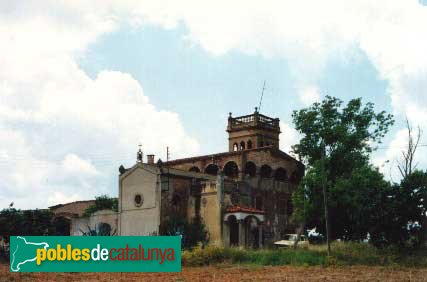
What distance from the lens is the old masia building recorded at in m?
48.4

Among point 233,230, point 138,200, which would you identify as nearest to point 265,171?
point 233,230

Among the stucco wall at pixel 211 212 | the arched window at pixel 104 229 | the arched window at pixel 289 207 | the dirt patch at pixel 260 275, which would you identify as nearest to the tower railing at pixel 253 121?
the arched window at pixel 289 207

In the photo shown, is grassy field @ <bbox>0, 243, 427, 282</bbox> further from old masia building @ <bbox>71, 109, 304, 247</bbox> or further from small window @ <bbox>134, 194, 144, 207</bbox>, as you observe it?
small window @ <bbox>134, 194, 144, 207</bbox>

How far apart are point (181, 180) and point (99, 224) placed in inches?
323

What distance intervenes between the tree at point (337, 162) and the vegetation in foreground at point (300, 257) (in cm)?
402

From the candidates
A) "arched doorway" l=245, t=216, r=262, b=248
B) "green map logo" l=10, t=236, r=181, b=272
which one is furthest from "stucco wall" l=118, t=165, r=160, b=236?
"green map logo" l=10, t=236, r=181, b=272

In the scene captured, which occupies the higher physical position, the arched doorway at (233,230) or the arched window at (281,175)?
the arched window at (281,175)

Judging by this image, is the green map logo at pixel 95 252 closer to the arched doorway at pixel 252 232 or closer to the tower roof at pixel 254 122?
the arched doorway at pixel 252 232

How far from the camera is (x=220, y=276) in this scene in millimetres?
28672

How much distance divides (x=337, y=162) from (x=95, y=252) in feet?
96.1

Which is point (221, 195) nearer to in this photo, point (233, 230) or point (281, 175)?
point (233, 230)

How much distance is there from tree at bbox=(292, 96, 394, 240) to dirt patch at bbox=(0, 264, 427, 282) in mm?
11472

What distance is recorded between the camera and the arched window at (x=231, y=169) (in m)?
55.0

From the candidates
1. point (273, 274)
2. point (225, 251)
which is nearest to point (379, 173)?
point (225, 251)
